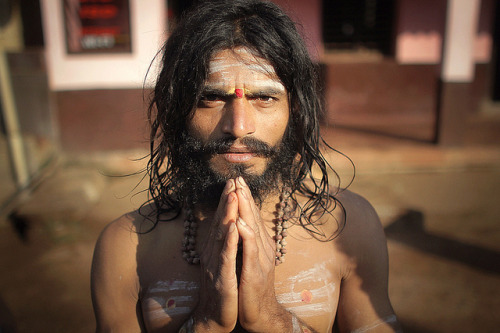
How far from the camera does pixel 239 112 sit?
1492 millimetres

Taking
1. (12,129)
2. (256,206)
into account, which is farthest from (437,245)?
(12,129)

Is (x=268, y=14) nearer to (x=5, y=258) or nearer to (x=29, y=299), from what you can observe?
(x=29, y=299)

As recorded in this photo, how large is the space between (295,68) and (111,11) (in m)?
6.21

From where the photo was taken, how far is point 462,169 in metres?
6.52

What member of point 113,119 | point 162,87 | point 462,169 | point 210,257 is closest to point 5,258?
point 113,119

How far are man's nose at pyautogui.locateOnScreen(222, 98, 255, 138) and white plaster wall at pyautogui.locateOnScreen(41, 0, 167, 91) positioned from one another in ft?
17.2

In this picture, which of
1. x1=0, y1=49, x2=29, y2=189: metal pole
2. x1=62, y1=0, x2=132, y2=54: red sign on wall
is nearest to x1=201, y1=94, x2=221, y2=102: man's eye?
x1=0, y1=49, x2=29, y2=189: metal pole

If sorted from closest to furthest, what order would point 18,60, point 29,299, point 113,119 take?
point 29,299, point 18,60, point 113,119

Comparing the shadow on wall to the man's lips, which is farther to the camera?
the shadow on wall

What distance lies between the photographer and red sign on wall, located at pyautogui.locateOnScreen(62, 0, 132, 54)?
684cm

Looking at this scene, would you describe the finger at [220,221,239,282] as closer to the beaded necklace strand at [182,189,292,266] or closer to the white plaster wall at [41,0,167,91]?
the beaded necklace strand at [182,189,292,266]

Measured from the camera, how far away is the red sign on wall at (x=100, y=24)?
6.84 m

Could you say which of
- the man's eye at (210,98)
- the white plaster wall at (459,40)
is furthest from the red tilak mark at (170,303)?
the white plaster wall at (459,40)

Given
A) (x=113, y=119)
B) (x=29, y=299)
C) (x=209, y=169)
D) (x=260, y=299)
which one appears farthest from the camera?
(x=113, y=119)
